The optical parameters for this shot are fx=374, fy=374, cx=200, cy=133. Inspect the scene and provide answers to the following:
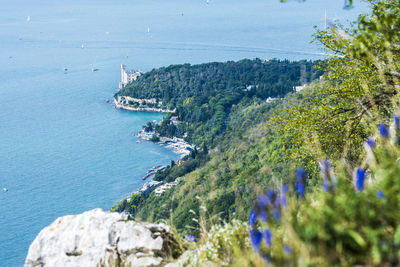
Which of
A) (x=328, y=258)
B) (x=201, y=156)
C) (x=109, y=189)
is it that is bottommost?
(x=109, y=189)

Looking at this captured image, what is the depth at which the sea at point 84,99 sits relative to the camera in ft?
185

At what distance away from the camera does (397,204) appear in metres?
1.91

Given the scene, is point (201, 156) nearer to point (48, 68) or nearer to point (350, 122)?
point (350, 122)

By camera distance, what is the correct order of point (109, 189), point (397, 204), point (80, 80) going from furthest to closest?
point (80, 80), point (109, 189), point (397, 204)

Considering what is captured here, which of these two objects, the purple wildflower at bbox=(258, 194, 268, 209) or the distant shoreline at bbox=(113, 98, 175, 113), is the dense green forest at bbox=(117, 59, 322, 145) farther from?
the purple wildflower at bbox=(258, 194, 268, 209)

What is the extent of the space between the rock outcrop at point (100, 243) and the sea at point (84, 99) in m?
4.42

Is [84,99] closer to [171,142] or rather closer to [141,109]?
[141,109]

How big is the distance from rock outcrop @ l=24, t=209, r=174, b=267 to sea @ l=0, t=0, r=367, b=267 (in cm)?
442

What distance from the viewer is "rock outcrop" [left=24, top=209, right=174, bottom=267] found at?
12.4 feet

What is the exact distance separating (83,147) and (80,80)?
4858 centimetres

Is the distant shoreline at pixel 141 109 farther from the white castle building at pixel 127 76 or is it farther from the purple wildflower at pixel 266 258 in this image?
the purple wildflower at pixel 266 258

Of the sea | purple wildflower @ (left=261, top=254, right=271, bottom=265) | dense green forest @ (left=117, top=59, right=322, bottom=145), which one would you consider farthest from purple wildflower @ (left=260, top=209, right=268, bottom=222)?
dense green forest @ (left=117, top=59, right=322, bottom=145)

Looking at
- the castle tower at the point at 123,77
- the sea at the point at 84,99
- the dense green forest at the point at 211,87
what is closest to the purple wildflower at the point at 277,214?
the sea at the point at 84,99

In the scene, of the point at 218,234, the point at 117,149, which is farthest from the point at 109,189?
the point at 218,234
